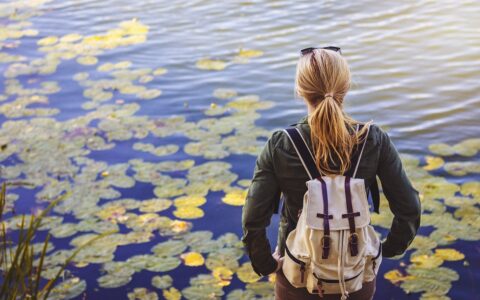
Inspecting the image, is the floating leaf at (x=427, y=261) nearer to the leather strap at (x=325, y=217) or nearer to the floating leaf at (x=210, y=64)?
the leather strap at (x=325, y=217)

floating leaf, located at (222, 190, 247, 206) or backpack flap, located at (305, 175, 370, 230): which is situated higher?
backpack flap, located at (305, 175, 370, 230)

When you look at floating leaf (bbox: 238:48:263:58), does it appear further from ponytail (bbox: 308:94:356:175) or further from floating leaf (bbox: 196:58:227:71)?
ponytail (bbox: 308:94:356:175)

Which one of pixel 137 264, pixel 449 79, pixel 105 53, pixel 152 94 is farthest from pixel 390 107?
pixel 105 53

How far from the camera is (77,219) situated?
4102 millimetres

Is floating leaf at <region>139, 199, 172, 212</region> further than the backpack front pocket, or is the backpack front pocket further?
floating leaf at <region>139, 199, 172, 212</region>

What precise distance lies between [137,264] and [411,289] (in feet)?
5.19

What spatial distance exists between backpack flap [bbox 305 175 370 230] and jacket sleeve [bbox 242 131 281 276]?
0.53 ft

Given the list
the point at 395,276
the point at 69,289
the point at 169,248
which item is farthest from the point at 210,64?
the point at 395,276

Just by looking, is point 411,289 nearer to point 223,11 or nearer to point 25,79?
point 25,79

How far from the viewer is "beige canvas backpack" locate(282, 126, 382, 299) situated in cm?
198

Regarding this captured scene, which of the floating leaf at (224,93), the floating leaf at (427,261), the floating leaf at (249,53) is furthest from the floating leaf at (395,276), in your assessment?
the floating leaf at (249,53)

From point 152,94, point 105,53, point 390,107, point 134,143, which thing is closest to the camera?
point 134,143

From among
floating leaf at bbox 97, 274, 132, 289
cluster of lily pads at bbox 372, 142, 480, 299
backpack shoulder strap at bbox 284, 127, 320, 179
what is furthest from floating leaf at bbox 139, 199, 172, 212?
backpack shoulder strap at bbox 284, 127, 320, 179

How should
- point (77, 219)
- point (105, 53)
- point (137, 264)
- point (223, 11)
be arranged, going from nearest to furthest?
point (137, 264)
point (77, 219)
point (105, 53)
point (223, 11)
